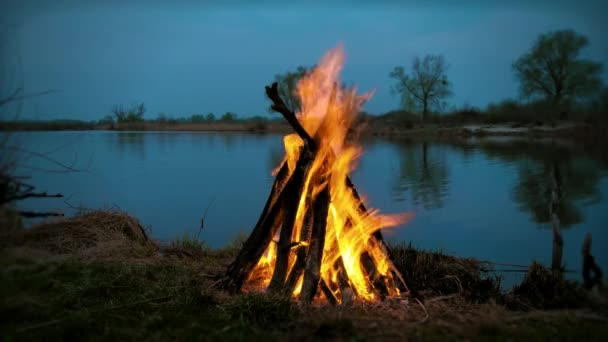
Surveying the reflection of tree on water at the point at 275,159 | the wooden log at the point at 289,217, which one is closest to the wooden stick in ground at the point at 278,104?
the wooden log at the point at 289,217

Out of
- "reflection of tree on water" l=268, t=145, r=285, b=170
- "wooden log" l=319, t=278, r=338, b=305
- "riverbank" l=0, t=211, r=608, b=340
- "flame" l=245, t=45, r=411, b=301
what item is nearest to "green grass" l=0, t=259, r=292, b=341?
"riverbank" l=0, t=211, r=608, b=340

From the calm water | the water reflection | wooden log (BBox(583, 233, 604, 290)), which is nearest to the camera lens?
wooden log (BBox(583, 233, 604, 290))

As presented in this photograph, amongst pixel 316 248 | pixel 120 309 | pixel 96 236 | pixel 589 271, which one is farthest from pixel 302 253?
pixel 96 236

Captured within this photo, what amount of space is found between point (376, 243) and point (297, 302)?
3.80 feet

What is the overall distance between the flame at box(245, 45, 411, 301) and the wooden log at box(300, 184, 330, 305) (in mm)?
120

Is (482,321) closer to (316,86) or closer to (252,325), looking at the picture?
(252,325)

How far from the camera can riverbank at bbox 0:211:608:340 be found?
3199mm

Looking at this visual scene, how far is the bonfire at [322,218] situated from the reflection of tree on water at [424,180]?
25.2ft

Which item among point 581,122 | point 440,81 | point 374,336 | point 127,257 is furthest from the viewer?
point 440,81

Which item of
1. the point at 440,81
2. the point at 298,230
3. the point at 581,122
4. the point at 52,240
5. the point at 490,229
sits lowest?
the point at 490,229

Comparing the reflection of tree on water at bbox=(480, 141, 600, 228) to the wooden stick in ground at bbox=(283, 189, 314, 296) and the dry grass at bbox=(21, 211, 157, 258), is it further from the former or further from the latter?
the dry grass at bbox=(21, 211, 157, 258)

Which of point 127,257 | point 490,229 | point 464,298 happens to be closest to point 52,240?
point 127,257

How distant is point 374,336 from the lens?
3.21m

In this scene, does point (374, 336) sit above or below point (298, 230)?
below
